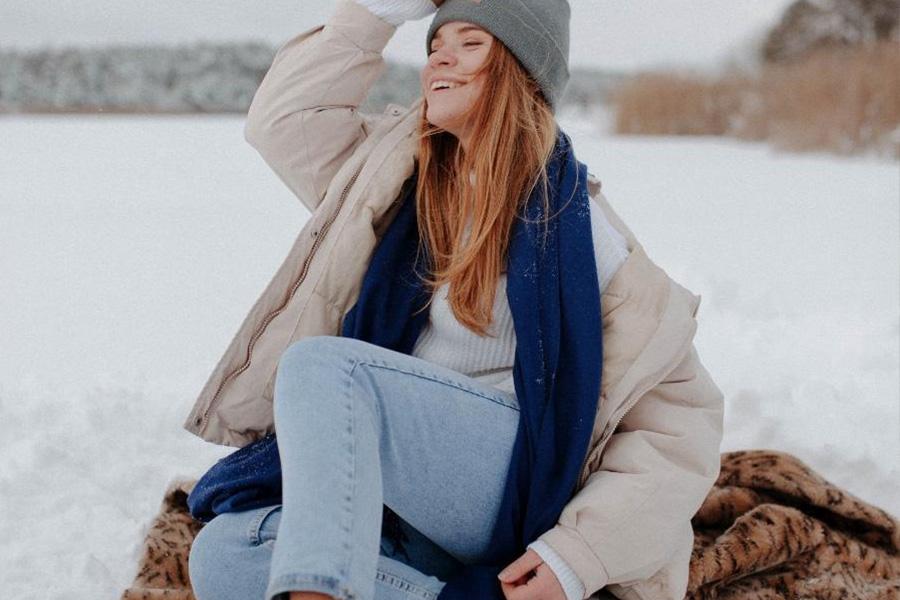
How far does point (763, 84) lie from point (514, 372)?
9.02m

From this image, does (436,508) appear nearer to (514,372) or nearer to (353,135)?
(514,372)

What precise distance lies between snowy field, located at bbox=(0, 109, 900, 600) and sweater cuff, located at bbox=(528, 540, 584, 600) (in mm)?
881

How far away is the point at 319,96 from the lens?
5.99 feet

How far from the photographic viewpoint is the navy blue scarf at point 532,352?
148cm

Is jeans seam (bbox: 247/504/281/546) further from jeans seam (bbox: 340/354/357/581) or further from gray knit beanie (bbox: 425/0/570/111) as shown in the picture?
gray knit beanie (bbox: 425/0/570/111)

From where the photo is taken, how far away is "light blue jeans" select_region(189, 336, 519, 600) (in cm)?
119

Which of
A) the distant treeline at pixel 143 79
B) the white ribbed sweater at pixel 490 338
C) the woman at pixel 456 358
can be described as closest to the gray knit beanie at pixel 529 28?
the woman at pixel 456 358

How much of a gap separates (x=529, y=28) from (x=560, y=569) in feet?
3.19

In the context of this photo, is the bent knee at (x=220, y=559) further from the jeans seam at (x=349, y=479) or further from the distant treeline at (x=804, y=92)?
the distant treeline at (x=804, y=92)

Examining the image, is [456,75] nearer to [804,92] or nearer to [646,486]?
[646,486]

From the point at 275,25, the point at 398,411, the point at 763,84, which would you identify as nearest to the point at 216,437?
the point at 398,411

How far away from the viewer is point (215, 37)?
12.2 metres

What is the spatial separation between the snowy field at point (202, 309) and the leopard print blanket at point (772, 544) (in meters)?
0.13

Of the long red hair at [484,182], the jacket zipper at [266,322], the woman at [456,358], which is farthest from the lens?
the jacket zipper at [266,322]
